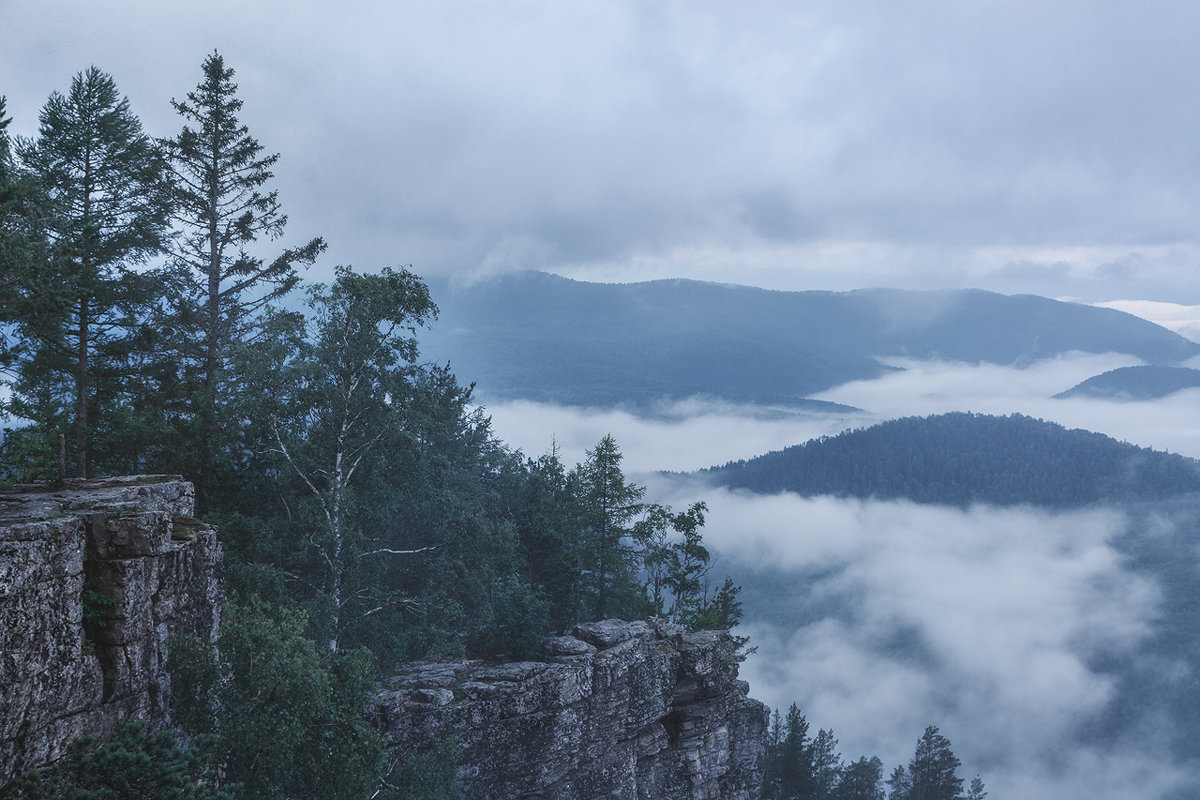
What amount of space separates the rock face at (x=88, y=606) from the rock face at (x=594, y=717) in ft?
34.5

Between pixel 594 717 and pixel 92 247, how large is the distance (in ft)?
94.3

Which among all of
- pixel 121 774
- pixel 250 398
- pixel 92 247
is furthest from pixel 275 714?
pixel 92 247

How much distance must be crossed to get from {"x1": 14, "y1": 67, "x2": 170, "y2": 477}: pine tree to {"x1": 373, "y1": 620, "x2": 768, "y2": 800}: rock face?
16.7 metres

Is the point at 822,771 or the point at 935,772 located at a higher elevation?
the point at 935,772

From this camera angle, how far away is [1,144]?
20375mm

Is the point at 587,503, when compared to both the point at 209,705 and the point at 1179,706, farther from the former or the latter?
the point at 1179,706

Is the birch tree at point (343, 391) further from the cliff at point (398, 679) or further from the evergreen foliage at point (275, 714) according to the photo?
the evergreen foliage at point (275, 714)

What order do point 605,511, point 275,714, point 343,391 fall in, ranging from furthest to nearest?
point 605,511 < point 343,391 < point 275,714

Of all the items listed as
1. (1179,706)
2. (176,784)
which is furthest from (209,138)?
(1179,706)

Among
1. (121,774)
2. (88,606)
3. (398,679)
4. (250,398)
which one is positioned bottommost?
(398,679)

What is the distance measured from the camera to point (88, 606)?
14.3 metres

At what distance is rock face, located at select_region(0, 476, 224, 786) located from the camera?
1236 cm

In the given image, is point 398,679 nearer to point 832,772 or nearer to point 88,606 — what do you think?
point 88,606

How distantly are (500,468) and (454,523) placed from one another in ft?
68.5
